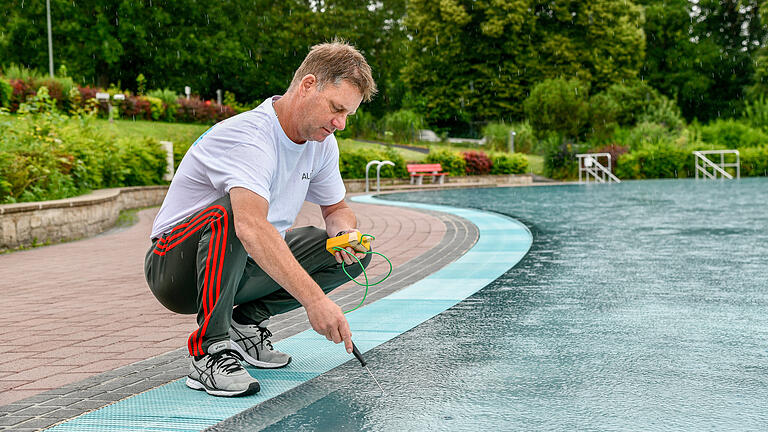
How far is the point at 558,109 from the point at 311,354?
107ft

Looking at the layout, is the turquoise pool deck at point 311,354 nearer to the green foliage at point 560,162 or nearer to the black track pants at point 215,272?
the black track pants at point 215,272

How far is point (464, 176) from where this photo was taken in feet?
96.7

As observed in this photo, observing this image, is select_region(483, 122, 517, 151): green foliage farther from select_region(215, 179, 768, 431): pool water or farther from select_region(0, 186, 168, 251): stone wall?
select_region(215, 179, 768, 431): pool water

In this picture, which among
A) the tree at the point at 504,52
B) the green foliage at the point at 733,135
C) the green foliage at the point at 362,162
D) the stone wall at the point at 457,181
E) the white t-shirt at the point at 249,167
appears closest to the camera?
the white t-shirt at the point at 249,167

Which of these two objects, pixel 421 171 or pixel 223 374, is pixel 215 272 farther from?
pixel 421 171

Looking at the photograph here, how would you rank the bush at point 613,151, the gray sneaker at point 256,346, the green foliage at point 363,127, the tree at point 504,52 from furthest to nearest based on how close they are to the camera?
the tree at point 504,52 < the green foliage at point 363,127 < the bush at point 613,151 < the gray sneaker at point 256,346

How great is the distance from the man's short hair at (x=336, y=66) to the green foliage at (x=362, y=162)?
22994 mm

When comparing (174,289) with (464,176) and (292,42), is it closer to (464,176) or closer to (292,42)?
(464,176)

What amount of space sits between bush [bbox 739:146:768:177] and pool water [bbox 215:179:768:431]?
97.4ft

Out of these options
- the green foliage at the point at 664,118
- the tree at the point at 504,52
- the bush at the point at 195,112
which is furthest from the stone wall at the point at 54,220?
the tree at the point at 504,52

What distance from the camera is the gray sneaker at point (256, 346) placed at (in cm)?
371

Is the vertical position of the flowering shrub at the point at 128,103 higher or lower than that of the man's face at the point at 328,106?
higher

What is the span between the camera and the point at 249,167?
9.62 feet

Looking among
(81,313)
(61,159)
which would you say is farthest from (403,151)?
(81,313)
